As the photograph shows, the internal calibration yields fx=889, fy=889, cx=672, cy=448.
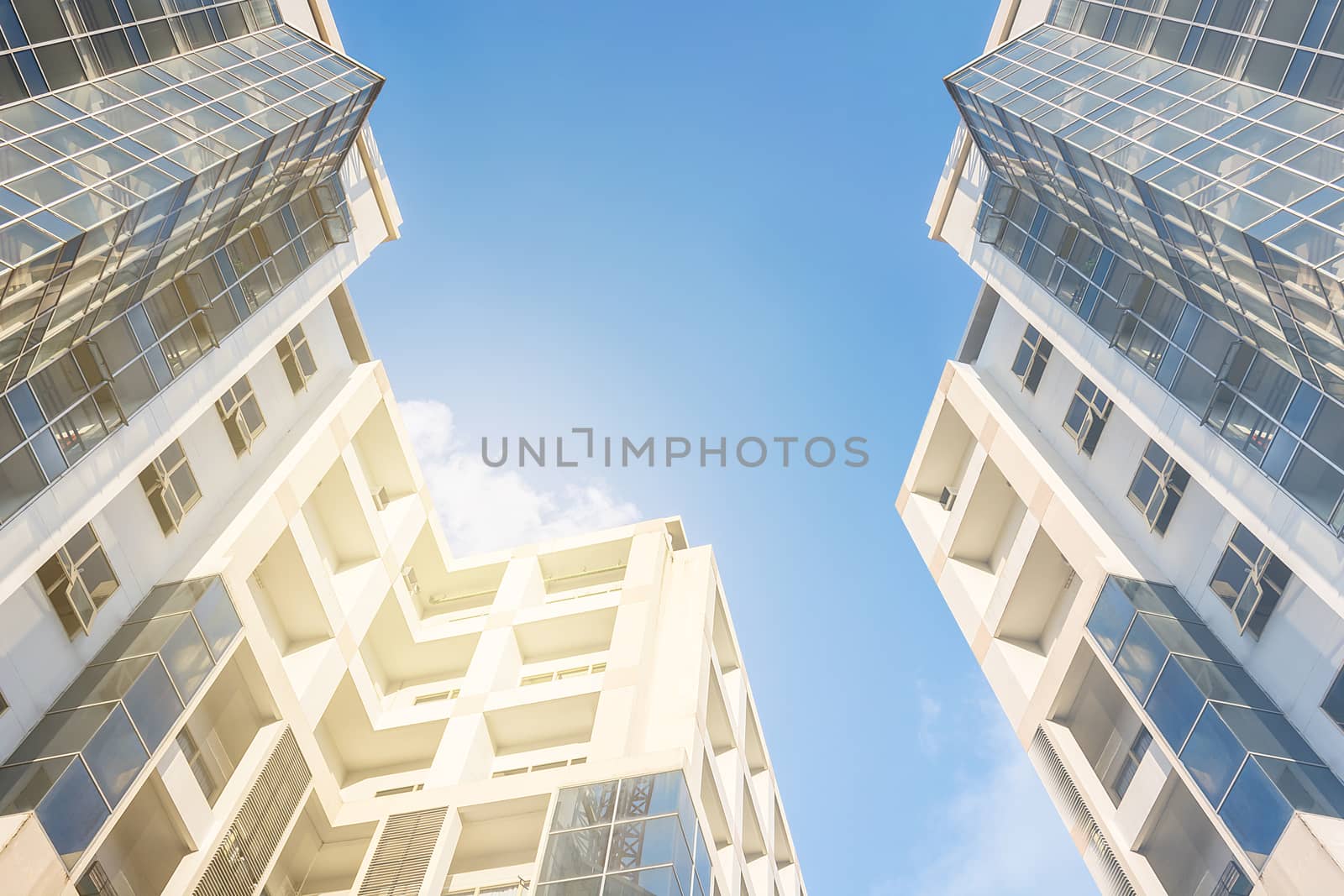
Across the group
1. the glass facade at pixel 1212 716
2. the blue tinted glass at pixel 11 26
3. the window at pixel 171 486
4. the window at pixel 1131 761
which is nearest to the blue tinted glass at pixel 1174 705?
the glass facade at pixel 1212 716

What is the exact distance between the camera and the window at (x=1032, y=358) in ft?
103

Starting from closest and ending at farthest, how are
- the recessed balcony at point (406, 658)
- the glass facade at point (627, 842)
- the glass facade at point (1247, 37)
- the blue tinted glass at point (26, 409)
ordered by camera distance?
the blue tinted glass at point (26, 409) < the glass facade at point (1247, 37) < the glass facade at point (627, 842) < the recessed balcony at point (406, 658)

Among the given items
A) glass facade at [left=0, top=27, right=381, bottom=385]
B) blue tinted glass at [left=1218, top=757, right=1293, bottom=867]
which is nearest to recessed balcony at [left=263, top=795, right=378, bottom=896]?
glass facade at [left=0, top=27, right=381, bottom=385]

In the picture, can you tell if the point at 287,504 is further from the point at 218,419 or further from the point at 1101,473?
the point at 1101,473

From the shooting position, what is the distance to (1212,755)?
64.7ft

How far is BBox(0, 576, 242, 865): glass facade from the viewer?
16875 millimetres

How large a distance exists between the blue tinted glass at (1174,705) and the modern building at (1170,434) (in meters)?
0.06

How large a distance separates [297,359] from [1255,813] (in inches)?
1190

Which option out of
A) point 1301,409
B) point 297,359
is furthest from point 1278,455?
point 297,359

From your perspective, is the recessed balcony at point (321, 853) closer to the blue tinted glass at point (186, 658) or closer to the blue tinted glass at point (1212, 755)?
the blue tinted glass at point (186, 658)

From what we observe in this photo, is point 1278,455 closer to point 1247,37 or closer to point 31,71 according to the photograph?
point 1247,37

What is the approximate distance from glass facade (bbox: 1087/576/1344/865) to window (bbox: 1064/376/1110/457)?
6086mm

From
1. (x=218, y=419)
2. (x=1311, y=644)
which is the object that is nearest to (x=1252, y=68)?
(x=1311, y=644)

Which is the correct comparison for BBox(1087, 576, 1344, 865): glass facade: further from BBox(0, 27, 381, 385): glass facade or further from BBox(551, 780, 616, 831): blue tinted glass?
BBox(0, 27, 381, 385): glass facade
